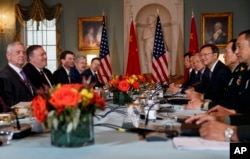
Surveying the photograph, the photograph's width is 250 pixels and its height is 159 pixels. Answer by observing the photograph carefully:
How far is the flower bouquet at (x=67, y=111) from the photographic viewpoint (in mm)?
1509

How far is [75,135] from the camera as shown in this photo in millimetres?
1588

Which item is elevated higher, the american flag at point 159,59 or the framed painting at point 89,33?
the framed painting at point 89,33

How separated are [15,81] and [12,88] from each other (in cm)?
9

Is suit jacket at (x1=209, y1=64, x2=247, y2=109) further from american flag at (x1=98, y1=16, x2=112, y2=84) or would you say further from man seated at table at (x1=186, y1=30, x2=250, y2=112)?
american flag at (x1=98, y1=16, x2=112, y2=84)

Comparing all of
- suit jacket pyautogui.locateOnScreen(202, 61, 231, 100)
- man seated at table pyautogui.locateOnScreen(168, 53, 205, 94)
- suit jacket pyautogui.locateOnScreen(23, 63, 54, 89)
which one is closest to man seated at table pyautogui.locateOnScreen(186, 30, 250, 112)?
suit jacket pyautogui.locateOnScreen(202, 61, 231, 100)

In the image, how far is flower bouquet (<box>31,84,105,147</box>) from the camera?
1509 mm

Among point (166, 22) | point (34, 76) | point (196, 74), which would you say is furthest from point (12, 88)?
point (166, 22)

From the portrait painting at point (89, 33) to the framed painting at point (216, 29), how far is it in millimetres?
2635

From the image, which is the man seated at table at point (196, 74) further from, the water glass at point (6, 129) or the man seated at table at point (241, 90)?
the water glass at point (6, 129)

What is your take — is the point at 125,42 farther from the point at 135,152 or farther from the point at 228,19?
the point at 135,152

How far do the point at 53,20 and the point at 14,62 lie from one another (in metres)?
5.31

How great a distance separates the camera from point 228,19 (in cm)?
862

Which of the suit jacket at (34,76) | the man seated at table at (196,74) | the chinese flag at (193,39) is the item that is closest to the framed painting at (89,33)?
the chinese flag at (193,39)

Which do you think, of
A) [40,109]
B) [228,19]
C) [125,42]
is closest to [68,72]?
[125,42]
